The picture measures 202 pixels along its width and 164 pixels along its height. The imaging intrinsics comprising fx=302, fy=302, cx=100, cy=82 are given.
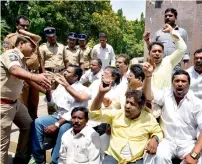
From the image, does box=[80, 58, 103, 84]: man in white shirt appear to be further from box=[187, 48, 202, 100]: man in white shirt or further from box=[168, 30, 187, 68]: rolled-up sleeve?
box=[187, 48, 202, 100]: man in white shirt

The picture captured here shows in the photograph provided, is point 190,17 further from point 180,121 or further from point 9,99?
point 9,99

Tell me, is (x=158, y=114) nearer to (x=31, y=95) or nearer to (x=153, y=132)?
(x=153, y=132)

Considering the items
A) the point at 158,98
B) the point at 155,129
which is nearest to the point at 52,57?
the point at 158,98

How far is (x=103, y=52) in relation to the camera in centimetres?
696

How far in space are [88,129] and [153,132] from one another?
73cm

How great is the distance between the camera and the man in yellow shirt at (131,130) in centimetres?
306

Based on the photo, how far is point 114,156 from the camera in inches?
123

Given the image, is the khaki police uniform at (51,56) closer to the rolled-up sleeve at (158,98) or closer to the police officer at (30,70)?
the police officer at (30,70)

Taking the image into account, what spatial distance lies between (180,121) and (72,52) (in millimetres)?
3763

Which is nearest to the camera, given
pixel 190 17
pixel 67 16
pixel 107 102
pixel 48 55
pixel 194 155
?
pixel 194 155

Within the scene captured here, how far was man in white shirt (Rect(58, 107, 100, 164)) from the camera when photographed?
3.29 metres

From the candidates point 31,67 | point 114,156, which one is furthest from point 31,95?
point 114,156

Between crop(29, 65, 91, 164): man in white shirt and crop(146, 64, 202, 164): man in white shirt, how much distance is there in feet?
3.29

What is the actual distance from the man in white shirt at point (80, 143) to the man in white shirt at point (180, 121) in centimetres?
71
